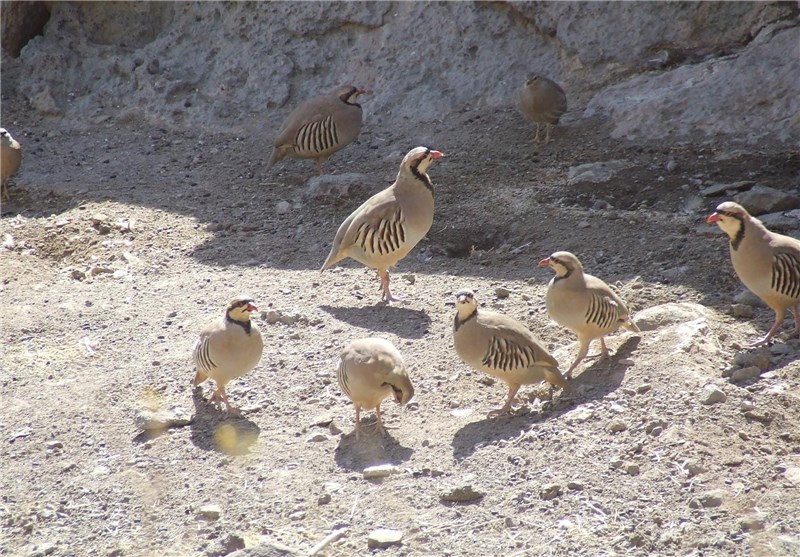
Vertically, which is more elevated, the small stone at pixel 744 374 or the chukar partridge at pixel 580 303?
the chukar partridge at pixel 580 303

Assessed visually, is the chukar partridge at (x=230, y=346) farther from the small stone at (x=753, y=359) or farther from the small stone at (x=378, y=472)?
the small stone at (x=753, y=359)

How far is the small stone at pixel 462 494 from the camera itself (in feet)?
14.6

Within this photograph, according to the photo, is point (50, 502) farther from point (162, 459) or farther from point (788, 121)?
point (788, 121)

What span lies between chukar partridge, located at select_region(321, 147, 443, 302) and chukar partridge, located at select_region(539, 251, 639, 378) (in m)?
1.60

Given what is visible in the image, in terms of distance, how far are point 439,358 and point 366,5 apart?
601cm

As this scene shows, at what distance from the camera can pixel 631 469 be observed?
449 cm

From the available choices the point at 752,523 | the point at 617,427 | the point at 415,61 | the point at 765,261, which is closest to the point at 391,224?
the point at 765,261

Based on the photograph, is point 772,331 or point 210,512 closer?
point 210,512

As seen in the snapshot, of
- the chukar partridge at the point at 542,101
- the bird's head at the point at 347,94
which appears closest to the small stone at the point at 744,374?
the chukar partridge at the point at 542,101

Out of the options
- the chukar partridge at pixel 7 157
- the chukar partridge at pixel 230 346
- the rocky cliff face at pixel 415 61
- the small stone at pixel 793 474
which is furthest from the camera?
the chukar partridge at pixel 7 157

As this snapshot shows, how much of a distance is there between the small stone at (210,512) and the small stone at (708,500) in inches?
78.6

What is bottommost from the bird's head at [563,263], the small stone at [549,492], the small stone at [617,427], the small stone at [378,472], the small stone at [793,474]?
the small stone at [378,472]

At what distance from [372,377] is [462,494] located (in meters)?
0.79

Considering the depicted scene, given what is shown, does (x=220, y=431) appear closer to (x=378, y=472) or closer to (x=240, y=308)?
(x=240, y=308)
